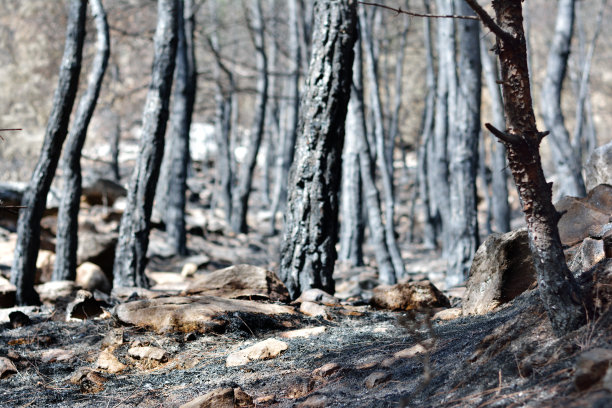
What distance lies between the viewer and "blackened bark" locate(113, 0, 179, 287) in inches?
290

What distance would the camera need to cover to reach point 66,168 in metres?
7.84

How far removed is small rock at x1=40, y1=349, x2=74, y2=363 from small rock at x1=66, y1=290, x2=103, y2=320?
0.90m

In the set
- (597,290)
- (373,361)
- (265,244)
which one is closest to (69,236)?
(373,361)

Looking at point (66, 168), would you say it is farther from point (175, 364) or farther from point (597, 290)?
point (597, 290)

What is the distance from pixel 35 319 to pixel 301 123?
2.83 metres

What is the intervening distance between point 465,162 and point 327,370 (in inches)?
214

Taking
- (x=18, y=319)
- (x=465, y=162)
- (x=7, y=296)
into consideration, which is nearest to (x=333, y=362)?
(x=18, y=319)

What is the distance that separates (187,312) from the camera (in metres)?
4.18

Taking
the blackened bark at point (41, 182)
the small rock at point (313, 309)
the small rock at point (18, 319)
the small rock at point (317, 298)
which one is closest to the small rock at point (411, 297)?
the small rock at point (317, 298)

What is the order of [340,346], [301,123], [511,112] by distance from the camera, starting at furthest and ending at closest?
[301,123] → [340,346] → [511,112]

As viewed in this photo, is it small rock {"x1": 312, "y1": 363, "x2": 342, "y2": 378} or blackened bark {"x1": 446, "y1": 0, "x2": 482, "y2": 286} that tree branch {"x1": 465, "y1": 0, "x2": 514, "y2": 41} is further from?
blackened bark {"x1": 446, "y1": 0, "x2": 482, "y2": 286}

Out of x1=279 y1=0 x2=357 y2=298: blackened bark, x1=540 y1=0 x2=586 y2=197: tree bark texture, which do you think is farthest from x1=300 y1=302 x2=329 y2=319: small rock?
x1=540 y1=0 x2=586 y2=197: tree bark texture

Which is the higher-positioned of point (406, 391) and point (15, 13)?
point (15, 13)

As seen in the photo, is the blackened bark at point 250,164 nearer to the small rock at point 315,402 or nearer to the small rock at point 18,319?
the small rock at point 18,319
